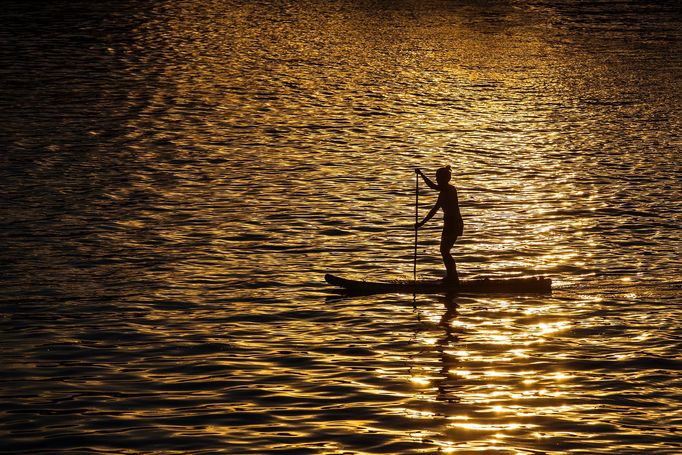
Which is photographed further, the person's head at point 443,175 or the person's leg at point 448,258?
the person's leg at point 448,258

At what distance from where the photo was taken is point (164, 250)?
31.9 m

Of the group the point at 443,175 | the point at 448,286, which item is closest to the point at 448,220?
the point at 443,175

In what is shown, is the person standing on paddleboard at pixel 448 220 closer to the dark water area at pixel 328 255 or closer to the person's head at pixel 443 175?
the person's head at pixel 443 175

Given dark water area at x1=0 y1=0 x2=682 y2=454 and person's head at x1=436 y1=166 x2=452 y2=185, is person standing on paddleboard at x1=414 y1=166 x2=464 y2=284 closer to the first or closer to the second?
person's head at x1=436 y1=166 x2=452 y2=185

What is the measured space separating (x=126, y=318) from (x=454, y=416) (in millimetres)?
8583

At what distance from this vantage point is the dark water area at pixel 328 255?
20.0 metres

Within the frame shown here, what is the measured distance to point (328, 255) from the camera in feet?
104

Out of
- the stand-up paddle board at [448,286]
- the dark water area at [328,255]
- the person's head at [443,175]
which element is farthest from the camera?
the stand-up paddle board at [448,286]

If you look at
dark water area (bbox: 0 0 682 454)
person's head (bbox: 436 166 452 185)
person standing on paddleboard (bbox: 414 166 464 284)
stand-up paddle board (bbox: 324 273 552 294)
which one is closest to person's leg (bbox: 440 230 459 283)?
person standing on paddleboard (bbox: 414 166 464 284)

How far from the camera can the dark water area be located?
20.0 meters

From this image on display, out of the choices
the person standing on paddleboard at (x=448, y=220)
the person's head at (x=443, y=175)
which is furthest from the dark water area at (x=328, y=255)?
the person's head at (x=443, y=175)

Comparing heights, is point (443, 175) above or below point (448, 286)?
above

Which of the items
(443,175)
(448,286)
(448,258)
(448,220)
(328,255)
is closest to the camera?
(443,175)

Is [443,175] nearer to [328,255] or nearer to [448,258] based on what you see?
[448,258]
